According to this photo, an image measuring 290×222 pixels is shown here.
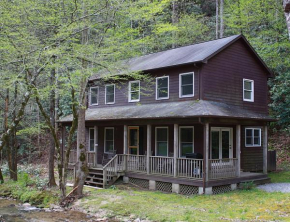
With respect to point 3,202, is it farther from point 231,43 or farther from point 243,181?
point 231,43

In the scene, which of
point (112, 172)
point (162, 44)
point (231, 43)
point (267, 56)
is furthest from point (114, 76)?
point (162, 44)

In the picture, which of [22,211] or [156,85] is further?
[156,85]

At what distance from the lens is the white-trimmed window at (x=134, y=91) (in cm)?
1861

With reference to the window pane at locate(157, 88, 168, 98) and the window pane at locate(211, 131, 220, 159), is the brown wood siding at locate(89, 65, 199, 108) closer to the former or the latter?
the window pane at locate(157, 88, 168, 98)

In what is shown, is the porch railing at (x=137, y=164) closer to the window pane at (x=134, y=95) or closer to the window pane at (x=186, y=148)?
the window pane at (x=186, y=148)

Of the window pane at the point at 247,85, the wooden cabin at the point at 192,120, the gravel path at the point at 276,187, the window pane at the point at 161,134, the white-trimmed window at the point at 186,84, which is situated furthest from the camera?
the window pane at the point at 247,85

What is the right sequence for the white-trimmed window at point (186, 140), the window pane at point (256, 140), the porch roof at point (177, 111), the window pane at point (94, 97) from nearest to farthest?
the porch roof at point (177, 111)
the white-trimmed window at point (186, 140)
the window pane at point (256, 140)
the window pane at point (94, 97)

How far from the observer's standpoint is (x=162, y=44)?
32875 mm

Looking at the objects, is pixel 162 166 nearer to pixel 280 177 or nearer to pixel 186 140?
pixel 186 140

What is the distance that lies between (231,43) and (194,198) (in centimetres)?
837

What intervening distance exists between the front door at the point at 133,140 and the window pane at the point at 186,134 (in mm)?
3156

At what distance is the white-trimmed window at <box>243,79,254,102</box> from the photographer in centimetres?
1769

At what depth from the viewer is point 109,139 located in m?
20.5

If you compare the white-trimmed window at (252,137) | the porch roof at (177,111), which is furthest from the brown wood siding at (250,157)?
the porch roof at (177,111)
